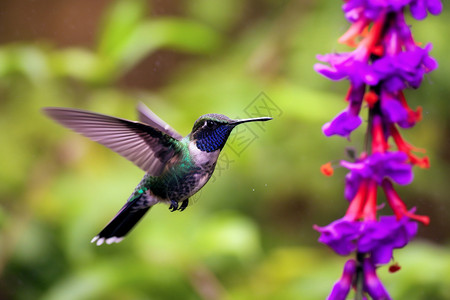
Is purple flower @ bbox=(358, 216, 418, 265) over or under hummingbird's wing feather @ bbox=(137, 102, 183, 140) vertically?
under

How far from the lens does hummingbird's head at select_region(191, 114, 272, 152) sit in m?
1.71

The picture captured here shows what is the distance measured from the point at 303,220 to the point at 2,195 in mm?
2089

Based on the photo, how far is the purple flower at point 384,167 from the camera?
119 cm

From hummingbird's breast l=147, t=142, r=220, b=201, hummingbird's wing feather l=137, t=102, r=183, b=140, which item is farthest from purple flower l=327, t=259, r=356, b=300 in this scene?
hummingbird's wing feather l=137, t=102, r=183, b=140

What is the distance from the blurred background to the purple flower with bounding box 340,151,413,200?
72cm

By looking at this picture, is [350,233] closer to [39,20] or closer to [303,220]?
[303,220]

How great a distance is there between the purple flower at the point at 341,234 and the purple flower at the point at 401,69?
283mm

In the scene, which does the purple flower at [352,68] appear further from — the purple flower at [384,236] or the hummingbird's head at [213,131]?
the hummingbird's head at [213,131]

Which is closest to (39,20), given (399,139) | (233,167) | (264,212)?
(264,212)

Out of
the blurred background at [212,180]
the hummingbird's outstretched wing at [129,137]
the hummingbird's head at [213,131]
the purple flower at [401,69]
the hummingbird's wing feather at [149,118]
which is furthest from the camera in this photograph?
the blurred background at [212,180]

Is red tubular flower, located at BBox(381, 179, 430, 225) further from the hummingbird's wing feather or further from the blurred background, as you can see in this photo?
the hummingbird's wing feather

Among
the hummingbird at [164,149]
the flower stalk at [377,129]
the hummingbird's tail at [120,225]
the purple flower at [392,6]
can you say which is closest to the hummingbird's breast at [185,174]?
the hummingbird at [164,149]

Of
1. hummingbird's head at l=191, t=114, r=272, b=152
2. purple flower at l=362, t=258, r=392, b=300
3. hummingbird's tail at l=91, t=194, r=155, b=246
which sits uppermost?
hummingbird's head at l=191, t=114, r=272, b=152

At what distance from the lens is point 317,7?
385 centimetres
